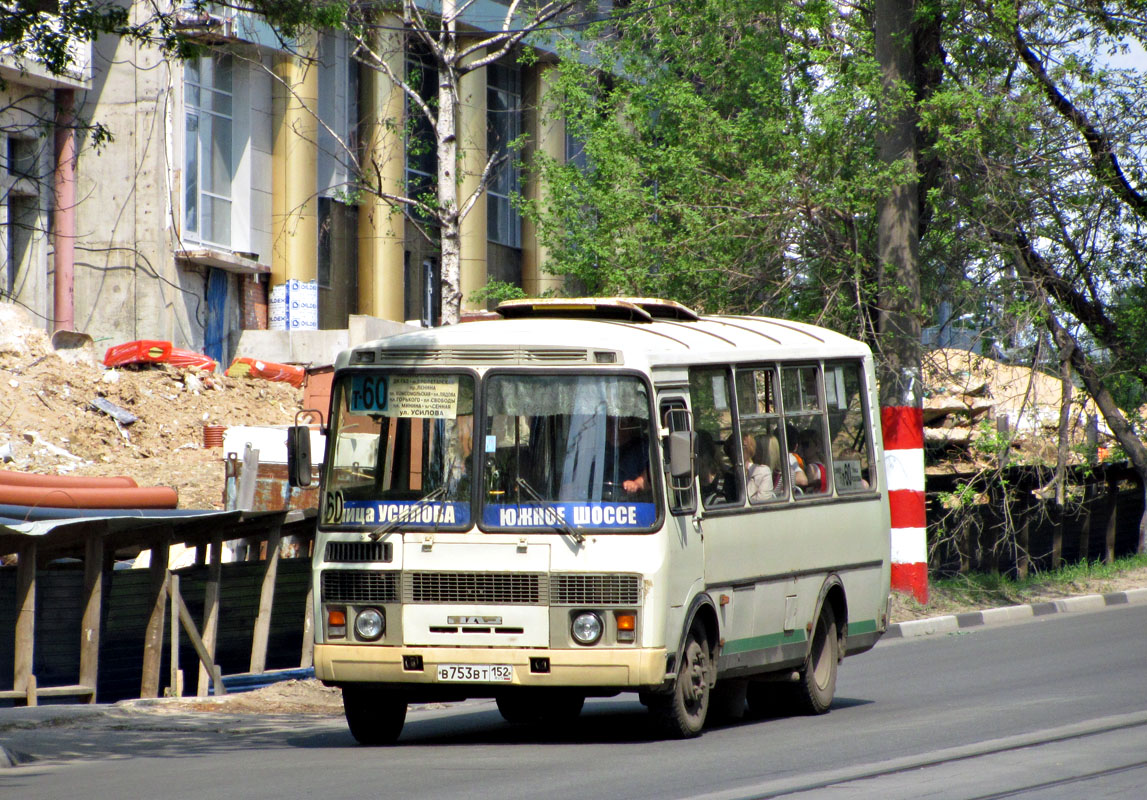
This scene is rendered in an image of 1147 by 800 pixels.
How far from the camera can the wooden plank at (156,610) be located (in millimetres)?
13898

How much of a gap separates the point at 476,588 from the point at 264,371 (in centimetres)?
2103

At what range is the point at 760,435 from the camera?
11.4 metres

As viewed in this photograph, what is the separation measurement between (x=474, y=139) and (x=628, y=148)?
14.1 meters

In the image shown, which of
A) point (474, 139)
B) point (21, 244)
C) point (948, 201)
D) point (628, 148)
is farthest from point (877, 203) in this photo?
point (474, 139)

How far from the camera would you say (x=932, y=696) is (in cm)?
1252

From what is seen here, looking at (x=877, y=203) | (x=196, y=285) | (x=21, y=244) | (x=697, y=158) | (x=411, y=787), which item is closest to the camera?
(x=411, y=787)

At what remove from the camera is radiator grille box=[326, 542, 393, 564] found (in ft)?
32.7

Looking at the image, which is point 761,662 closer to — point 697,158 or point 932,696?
point 932,696

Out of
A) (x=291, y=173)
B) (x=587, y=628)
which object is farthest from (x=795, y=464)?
(x=291, y=173)

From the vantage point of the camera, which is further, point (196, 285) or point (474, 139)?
point (474, 139)

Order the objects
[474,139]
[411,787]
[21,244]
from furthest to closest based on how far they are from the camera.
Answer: [474,139]
[21,244]
[411,787]

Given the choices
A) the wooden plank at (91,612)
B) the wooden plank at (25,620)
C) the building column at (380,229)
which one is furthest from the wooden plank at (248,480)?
the building column at (380,229)

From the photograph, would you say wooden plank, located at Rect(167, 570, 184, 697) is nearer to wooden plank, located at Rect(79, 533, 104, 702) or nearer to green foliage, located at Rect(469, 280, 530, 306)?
wooden plank, located at Rect(79, 533, 104, 702)

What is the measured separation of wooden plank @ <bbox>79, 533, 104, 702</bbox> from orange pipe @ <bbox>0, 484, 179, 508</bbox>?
161 centimetres
